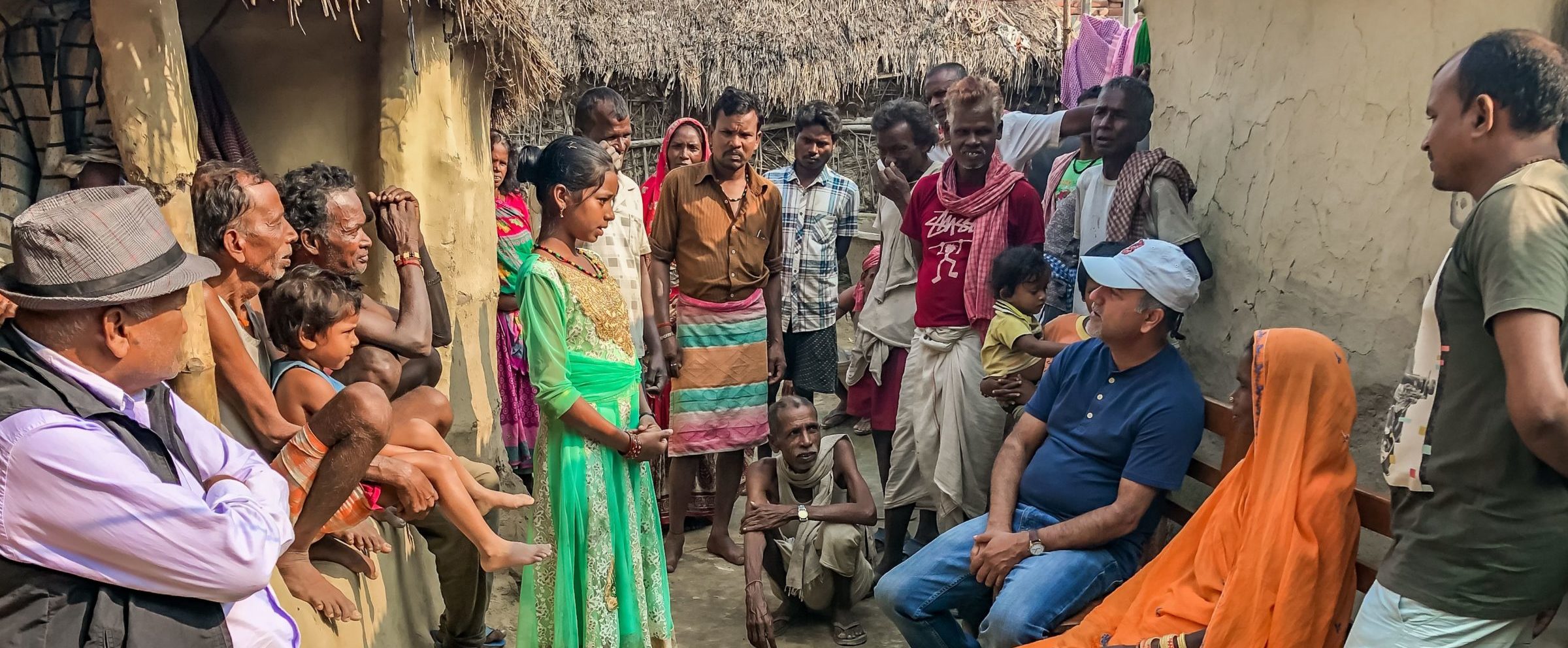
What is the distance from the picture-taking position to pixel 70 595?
179 cm

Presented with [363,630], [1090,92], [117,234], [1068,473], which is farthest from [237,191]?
[1090,92]

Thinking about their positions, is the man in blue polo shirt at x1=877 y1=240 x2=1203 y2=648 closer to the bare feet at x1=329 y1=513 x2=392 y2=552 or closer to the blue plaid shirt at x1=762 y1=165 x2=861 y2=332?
the bare feet at x1=329 y1=513 x2=392 y2=552

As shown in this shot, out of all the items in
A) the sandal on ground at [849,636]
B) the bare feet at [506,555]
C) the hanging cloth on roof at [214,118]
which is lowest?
the sandal on ground at [849,636]

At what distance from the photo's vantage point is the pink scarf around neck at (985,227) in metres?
4.25

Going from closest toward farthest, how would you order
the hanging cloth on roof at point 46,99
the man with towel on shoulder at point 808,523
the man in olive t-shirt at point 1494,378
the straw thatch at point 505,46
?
the man in olive t-shirt at point 1494,378 → the hanging cloth on roof at point 46,99 → the man with towel on shoulder at point 808,523 → the straw thatch at point 505,46

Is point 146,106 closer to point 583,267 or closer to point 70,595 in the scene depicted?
point 583,267

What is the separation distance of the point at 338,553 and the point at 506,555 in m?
0.46

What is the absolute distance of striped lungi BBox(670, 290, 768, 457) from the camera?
4.91 m

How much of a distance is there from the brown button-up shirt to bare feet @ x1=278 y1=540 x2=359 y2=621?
7.92 feet

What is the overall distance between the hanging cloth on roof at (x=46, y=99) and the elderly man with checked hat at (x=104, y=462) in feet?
6.22

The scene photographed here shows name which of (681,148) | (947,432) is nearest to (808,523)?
(947,432)

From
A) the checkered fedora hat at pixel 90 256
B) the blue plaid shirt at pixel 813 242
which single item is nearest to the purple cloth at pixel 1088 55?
the blue plaid shirt at pixel 813 242

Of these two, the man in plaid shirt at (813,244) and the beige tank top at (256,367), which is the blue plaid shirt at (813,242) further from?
the beige tank top at (256,367)

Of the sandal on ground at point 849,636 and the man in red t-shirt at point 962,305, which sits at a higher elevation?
the man in red t-shirt at point 962,305
